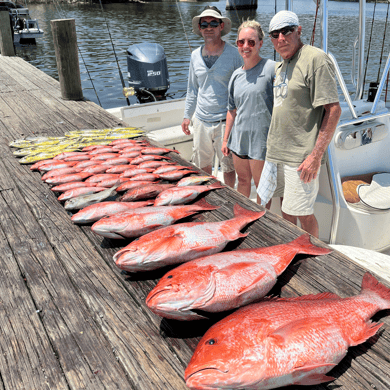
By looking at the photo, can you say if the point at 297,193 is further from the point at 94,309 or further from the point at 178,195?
the point at 94,309

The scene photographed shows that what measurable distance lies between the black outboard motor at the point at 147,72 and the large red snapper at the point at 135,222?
575 centimetres

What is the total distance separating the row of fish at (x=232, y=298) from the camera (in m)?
1.19

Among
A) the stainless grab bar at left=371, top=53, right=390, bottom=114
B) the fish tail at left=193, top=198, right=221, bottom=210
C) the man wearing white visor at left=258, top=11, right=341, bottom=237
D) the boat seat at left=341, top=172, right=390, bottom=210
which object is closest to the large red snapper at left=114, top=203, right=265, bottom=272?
the fish tail at left=193, top=198, right=221, bottom=210

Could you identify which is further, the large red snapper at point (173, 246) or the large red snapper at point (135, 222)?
the large red snapper at point (135, 222)

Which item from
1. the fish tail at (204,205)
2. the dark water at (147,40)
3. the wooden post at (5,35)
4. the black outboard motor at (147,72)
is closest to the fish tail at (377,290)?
the fish tail at (204,205)

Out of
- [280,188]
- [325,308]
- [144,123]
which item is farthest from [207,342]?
[144,123]

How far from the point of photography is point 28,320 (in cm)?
167

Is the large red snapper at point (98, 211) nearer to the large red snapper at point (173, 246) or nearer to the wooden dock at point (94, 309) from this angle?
the wooden dock at point (94, 309)

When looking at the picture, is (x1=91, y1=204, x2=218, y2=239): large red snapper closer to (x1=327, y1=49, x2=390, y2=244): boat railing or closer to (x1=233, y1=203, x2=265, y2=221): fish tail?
(x1=233, y1=203, x2=265, y2=221): fish tail

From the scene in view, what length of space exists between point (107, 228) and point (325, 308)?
125 centimetres

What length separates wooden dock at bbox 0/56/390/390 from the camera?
1.38 metres

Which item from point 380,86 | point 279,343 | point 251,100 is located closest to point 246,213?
point 279,343

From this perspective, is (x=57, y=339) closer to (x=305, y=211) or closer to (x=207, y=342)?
(x=207, y=342)

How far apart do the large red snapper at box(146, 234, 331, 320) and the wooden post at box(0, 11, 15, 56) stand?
11392mm
